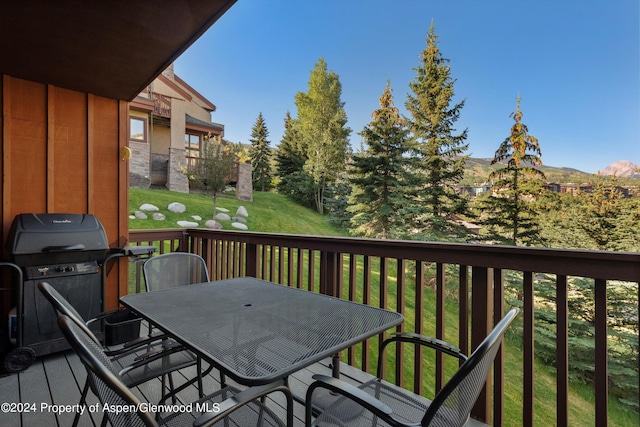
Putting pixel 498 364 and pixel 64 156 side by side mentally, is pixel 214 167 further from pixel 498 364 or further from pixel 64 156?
pixel 498 364

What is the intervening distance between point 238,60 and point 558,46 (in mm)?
15240

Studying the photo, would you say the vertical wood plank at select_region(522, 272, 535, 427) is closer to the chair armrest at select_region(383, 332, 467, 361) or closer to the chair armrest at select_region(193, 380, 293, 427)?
the chair armrest at select_region(383, 332, 467, 361)

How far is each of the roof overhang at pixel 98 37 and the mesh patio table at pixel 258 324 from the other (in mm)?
1705

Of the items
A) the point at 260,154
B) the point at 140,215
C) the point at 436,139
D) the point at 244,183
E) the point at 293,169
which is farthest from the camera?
the point at 260,154

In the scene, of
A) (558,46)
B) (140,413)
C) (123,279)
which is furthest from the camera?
(558,46)

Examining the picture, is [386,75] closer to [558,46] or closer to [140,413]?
[558,46]

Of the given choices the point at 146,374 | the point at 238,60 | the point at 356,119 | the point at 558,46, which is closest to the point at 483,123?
the point at 558,46

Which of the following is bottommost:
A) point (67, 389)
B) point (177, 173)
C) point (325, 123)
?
point (67, 389)

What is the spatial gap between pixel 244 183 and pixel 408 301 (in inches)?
416

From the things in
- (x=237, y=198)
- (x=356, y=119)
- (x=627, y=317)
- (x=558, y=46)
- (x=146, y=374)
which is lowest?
(x=627, y=317)

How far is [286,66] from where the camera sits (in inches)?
711

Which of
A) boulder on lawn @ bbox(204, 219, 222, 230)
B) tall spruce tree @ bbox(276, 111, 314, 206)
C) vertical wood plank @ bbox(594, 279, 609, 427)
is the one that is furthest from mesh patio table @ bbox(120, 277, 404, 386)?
tall spruce tree @ bbox(276, 111, 314, 206)

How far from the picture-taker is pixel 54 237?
8.03ft

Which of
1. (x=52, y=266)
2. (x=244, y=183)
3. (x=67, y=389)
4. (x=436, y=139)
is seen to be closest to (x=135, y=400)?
(x=67, y=389)
